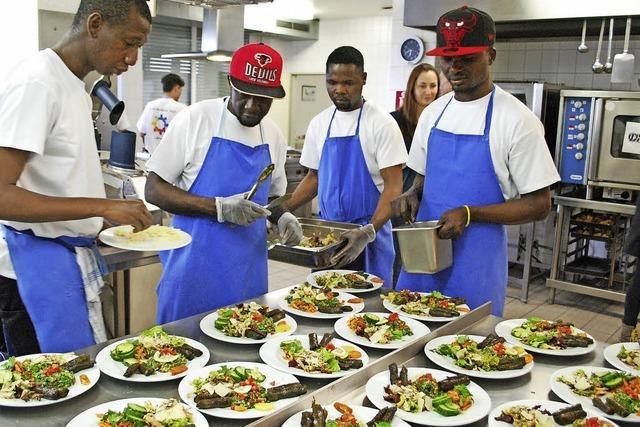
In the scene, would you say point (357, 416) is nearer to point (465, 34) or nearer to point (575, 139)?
point (465, 34)

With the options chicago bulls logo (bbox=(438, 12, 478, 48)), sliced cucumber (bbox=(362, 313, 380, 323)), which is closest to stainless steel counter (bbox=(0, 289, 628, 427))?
sliced cucumber (bbox=(362, 313, 380, 323))

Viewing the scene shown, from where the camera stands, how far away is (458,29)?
219 cm

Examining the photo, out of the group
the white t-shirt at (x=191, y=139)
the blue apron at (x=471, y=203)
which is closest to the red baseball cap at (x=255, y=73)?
the white t-shirt at (x=191, y=139)

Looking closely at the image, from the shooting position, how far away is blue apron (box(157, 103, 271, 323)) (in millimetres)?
2281

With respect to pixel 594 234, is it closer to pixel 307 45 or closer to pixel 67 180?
pixel 67 180

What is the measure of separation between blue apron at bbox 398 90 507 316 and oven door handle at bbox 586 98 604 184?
306 cm

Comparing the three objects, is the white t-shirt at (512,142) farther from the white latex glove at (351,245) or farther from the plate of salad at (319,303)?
the plate of salad at (319,303)

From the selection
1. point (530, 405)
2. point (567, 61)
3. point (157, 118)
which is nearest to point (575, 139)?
point (567, 61)

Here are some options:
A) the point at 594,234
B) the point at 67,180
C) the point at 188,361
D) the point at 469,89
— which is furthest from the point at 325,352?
the point at 594,234

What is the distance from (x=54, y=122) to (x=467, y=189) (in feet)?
4.72

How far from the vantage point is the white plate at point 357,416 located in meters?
1.32

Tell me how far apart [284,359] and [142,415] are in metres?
0.45

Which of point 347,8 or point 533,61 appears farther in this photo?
point 347,8

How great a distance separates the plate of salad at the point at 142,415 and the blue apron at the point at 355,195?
164 cm
